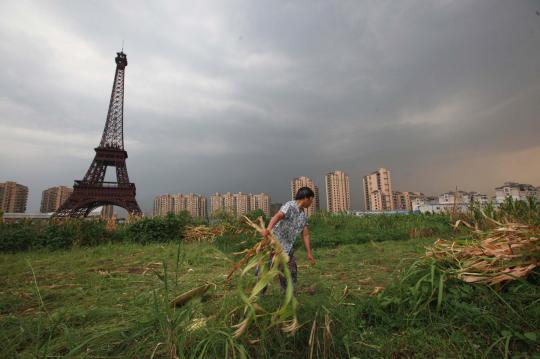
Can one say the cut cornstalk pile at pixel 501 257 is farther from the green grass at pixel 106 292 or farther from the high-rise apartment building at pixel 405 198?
the high-rise apartment building at pixel 405 198

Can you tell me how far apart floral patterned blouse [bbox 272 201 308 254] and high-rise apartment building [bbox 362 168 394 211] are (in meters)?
61.6

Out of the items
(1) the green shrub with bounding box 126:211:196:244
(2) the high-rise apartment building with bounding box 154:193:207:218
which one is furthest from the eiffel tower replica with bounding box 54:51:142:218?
(2) the high-rise apartment building with bounding box 154:193:207:218

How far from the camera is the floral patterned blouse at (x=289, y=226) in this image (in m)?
3.25

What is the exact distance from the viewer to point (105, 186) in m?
31.0

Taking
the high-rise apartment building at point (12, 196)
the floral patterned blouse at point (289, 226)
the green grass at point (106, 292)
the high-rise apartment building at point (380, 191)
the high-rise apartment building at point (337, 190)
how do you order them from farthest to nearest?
1. the high-rise apartment building at point (380, 191)
2. the high-rise apartment building at point (12, 196)
3. the high-rise apartment building at point (337, 190)
4. the floral patterned blouse at point (289, 226)
5. the green grass at point (106, 292)

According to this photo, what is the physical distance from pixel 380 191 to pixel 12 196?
92920 mm

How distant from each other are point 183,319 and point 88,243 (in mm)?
A: 11264

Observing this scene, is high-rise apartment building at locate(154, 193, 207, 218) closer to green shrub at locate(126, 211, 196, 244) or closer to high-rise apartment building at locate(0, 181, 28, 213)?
high-rise apartment building at locate(0, 181, 28, 213)

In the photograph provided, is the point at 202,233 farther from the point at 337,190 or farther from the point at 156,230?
the point at 337,190

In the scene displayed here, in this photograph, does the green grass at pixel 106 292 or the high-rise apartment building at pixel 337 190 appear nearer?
the green grass at pixel 106 292

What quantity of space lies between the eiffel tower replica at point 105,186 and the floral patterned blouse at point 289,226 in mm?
27974

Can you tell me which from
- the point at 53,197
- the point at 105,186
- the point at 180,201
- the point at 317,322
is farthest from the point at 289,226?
the point at 53,197

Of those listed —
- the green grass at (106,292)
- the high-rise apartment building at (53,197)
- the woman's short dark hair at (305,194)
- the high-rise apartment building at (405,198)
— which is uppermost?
the high-rise apartment building at (53,197)

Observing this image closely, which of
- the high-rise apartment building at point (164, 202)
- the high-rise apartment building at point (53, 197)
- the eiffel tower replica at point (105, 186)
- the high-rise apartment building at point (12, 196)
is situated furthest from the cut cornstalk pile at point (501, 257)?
the high-rise apartment building at point (53, 197)
